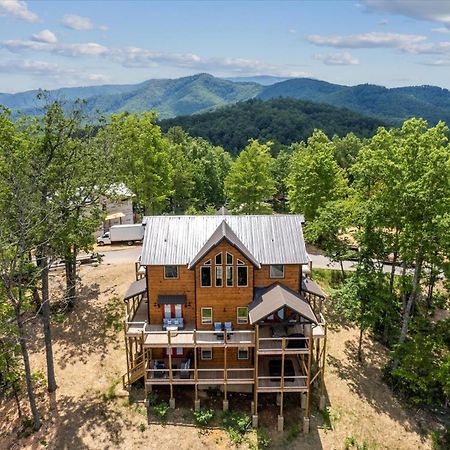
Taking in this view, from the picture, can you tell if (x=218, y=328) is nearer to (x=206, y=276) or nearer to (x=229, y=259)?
(x=206, y=276)

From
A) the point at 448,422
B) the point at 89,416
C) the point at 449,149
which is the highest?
the point at 449,149

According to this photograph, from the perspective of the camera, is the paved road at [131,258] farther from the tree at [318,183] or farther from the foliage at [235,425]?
the foliage at [235,425]

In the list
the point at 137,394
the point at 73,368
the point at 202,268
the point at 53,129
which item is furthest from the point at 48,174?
the point at 137,394

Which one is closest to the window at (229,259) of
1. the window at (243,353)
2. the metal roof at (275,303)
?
the metal roof at (275,303)

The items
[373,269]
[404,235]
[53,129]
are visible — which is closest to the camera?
[53,129]

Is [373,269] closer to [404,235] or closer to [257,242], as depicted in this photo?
[404,235]

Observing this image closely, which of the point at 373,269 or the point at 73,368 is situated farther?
the point at 373,269

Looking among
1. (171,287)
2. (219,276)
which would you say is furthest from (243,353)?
(171,287)
